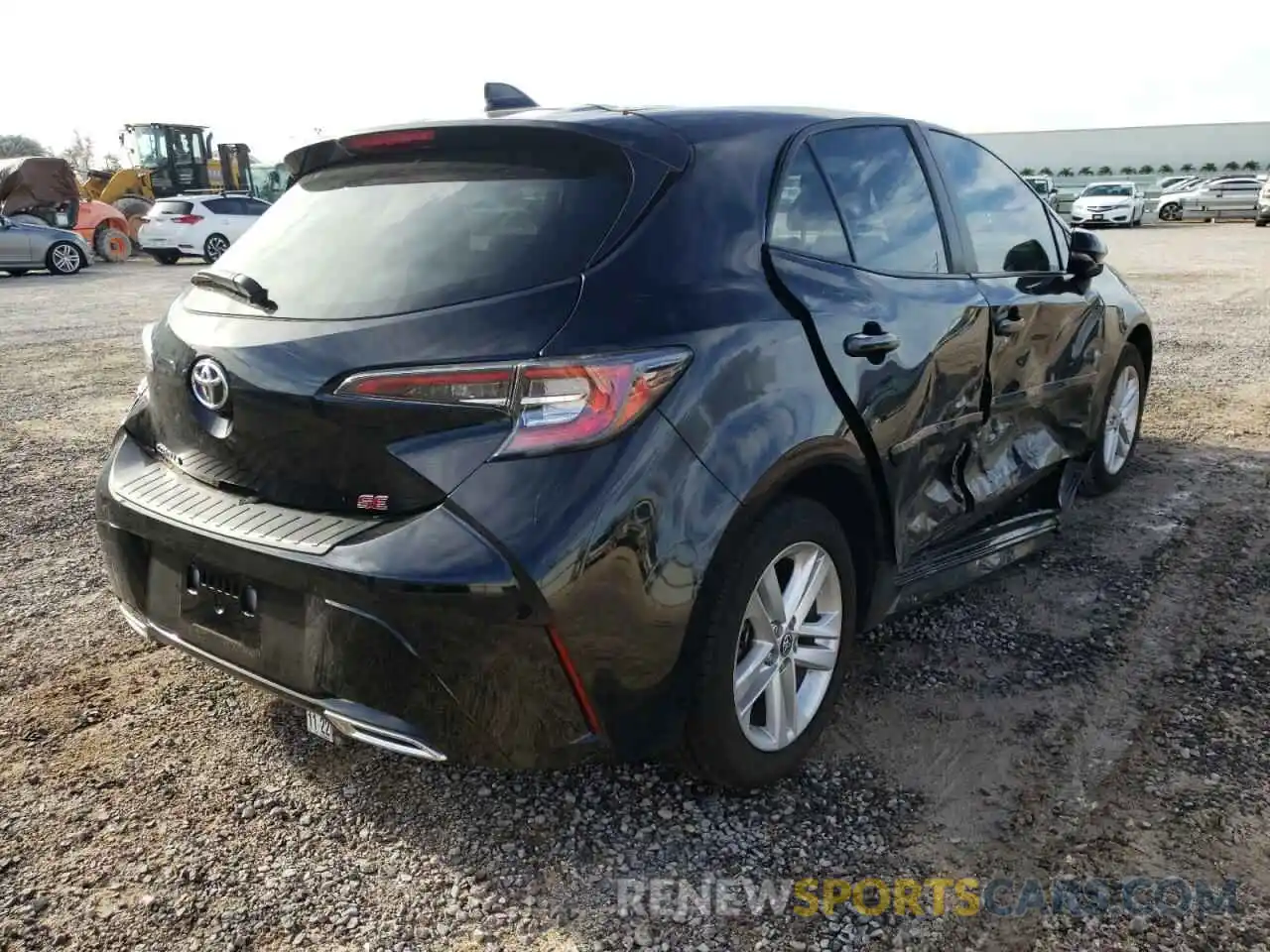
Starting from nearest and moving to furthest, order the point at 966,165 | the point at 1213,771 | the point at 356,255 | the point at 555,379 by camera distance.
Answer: the point at 555,379 < the point at 356,255 < the point at 1213,771 < the point at 966,165

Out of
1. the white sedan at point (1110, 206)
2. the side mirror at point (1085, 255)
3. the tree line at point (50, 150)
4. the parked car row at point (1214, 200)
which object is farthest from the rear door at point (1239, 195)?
the tree line at point (50, 150)

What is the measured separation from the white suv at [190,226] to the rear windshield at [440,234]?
67.2 ft

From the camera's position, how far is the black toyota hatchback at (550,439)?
6.96 feet

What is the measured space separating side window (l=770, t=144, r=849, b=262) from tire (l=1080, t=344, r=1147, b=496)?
2.35 m

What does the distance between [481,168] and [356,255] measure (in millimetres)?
373

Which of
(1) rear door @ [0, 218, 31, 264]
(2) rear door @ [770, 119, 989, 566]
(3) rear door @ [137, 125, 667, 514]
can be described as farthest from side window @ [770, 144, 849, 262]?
(1) rear door @ [0, 218, 31, 264]

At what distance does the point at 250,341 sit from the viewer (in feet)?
7.89

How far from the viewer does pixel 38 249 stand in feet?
63.6

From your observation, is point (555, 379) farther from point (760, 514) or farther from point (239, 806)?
point (239, 806)

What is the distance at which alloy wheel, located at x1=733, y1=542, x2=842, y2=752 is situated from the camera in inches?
101

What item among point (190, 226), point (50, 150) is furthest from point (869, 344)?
point (50, 150)

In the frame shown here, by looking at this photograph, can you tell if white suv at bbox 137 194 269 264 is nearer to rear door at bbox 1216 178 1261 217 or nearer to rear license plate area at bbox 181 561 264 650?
rear license plate area at bbox 181 561 264 650

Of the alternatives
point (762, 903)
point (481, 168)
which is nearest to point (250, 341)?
point (481, 168)

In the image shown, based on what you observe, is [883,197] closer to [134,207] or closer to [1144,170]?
[134,207]
